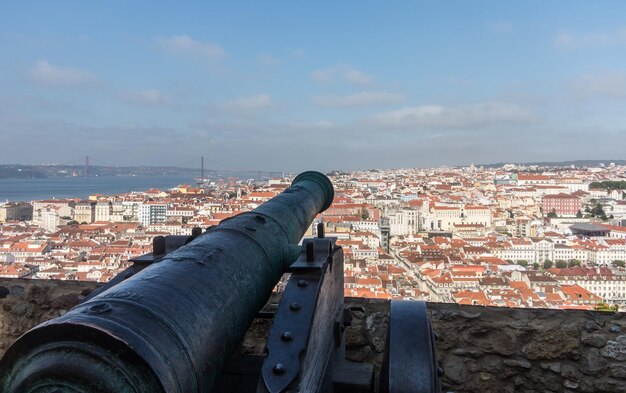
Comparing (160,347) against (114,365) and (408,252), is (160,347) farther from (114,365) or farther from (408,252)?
(408,252)

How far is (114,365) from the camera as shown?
0.72 meters

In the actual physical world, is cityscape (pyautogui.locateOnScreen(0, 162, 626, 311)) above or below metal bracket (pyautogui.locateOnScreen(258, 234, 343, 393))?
below

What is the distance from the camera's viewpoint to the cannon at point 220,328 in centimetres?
73

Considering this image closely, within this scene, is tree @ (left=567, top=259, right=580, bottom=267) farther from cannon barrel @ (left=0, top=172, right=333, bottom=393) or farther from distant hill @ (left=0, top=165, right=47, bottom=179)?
distant hill @ (left=0, top=165, right=47, bottom=179)

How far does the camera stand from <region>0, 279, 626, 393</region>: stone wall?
1.96 m

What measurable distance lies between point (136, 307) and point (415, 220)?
166ft

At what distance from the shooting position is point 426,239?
41500 millimetres

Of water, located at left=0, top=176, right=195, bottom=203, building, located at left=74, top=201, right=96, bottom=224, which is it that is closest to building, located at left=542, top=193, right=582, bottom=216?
building, located at left=74, top=201, right=96, bottom=224

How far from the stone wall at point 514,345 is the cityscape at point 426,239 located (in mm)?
3057

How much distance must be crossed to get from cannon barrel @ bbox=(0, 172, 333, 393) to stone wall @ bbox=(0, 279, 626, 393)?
92cm

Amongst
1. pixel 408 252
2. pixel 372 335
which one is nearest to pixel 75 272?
pixel 408 252

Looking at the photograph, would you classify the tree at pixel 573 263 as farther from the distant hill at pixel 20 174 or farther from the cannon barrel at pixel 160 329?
the distant hill at pixel 20 174

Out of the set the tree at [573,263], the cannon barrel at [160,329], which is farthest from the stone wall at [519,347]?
the tree at [573,263]

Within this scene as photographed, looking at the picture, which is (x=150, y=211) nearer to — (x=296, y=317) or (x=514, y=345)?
(x=514, y=345)
